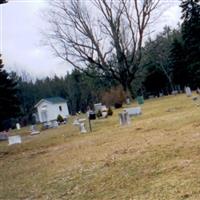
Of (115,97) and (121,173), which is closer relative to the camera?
(121,173)

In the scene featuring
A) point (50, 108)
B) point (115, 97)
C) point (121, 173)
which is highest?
point (50, 108)

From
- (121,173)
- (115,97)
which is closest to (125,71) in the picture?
(115,97)

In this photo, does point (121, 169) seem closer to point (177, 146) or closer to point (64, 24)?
point (177, 146)

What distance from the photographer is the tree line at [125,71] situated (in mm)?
43019

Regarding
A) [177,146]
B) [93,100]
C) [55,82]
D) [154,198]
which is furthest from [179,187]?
[55,82]

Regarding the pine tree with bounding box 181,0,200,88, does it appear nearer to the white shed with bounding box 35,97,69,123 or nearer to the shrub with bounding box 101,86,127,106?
the shrub with bounding box 101,86,127,106

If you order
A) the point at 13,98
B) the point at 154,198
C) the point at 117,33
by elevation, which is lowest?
the point at 154,198

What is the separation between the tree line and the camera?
1694 inches

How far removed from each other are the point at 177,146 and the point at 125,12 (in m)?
39.5

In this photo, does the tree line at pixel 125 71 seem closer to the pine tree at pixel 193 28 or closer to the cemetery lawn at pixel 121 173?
the pine tree at pixel 193 28

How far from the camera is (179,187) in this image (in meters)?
6.21

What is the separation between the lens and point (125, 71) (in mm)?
48375

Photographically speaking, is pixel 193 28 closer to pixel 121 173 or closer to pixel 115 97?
pixel 115 97

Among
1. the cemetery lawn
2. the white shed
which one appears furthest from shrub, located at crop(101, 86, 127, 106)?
the cemetery lawn
